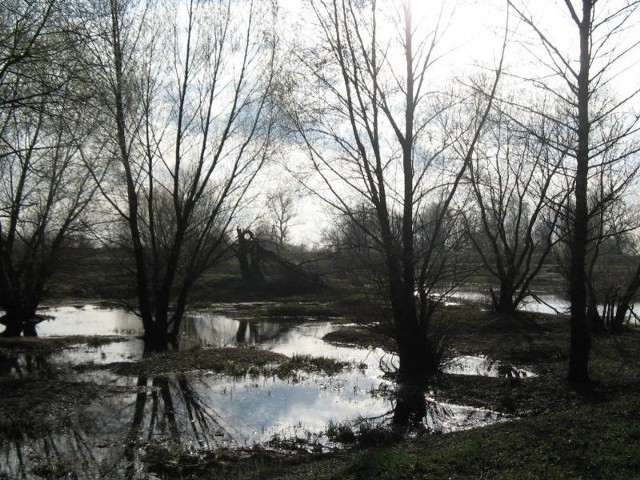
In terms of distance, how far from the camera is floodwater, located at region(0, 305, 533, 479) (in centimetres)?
755

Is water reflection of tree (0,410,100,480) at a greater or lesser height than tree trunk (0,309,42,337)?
lesser

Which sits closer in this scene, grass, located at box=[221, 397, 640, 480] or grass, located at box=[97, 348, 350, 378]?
grass, located at box=[221, 397, 640, 480]

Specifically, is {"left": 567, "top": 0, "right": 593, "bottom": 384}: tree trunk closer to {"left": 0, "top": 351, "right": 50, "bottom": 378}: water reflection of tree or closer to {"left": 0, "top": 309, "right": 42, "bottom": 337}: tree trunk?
{"left": 0, "top": 351, "right": 50, "bottom": 378}: water reflection of tree

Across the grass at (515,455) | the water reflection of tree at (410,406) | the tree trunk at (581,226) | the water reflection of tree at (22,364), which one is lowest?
the water reflection of tree at (410,406)

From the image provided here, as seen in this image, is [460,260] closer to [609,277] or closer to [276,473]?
[276,473]

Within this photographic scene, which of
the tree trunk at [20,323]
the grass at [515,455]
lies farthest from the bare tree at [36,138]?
the grass at [515,455]

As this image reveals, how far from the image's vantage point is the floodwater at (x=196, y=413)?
7.55 meters

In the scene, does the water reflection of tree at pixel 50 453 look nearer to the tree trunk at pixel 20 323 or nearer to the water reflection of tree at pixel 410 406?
the water reflection of tree at pixel 410 406

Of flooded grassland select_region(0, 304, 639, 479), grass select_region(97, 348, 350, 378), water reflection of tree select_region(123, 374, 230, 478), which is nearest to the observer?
flooded grassland select_region(0, 304, 639, 479)

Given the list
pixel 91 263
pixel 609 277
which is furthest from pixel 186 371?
pixel 91 263

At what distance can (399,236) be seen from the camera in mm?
13156

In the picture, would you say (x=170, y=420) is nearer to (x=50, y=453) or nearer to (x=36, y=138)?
(x=50, y=453)

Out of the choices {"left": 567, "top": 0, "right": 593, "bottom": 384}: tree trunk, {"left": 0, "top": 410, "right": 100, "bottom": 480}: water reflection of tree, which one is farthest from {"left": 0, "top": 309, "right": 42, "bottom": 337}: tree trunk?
{"left": 567, "top": 0, "right": 593, "bottom": 384}: tree trunk

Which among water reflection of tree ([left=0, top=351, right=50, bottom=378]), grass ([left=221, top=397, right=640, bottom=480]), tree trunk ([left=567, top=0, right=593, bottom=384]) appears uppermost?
tree trunk ([left=567, top=0, right=593, bottom=384])
